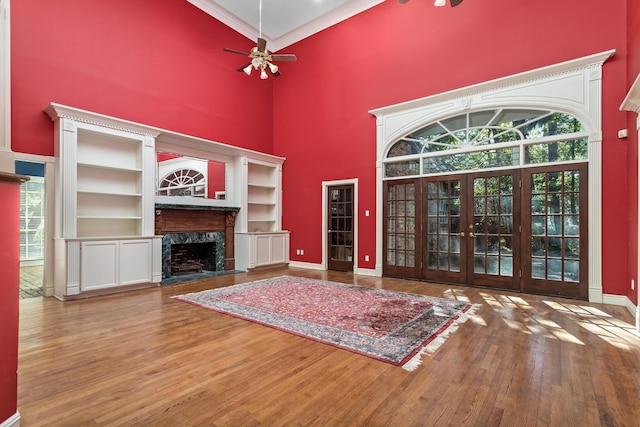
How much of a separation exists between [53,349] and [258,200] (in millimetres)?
5567

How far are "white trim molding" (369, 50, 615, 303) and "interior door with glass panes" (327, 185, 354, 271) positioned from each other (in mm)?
1937

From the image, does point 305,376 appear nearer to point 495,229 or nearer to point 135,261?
point 135,261

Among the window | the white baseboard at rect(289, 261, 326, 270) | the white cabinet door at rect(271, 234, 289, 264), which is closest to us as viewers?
the white baseboard at rect(289, 261, 326, 270)

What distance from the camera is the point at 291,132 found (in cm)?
810

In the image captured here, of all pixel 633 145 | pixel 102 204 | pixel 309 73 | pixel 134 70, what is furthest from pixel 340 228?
pixel 134 70

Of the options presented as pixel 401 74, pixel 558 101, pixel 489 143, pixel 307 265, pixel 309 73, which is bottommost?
pixel 307 265

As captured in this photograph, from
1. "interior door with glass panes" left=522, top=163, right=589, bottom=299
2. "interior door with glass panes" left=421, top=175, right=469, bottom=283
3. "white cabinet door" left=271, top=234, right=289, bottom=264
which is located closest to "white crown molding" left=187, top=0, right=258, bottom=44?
"white cabinet door" left=271, top=234, right=289, bottom=264

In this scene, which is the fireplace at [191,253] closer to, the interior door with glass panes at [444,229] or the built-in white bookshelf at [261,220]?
the built-in white bookshelf at [261,220]

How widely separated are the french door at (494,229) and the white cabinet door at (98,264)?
487cm

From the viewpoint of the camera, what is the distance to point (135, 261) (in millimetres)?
5215

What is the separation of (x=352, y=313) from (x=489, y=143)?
3869 millimetres

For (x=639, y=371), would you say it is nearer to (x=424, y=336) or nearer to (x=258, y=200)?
(x=424, y=336)

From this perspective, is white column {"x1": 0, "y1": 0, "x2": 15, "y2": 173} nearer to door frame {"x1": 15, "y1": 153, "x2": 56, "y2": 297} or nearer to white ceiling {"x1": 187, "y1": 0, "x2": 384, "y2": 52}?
door frame {"x1": 15, "y1": 153, "x2": 56, "y2": 297}

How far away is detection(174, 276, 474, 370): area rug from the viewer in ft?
9.48
